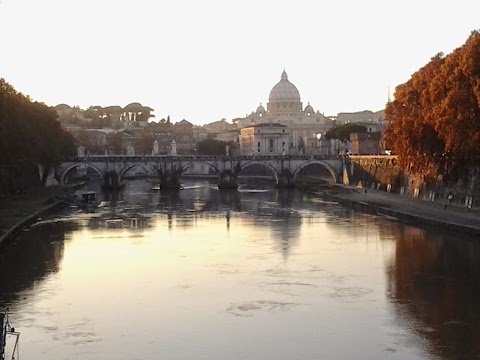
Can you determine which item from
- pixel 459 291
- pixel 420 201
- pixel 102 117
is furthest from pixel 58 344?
pixel 102 117

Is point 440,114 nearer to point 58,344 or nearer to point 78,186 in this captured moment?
point 58,344

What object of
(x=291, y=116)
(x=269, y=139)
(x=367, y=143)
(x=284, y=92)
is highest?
(x=284, y=92)

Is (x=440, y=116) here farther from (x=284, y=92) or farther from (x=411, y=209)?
(x=284, y=92)

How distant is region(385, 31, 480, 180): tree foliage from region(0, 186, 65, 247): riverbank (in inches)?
603

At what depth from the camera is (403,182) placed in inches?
1704

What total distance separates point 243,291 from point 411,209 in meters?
16.9

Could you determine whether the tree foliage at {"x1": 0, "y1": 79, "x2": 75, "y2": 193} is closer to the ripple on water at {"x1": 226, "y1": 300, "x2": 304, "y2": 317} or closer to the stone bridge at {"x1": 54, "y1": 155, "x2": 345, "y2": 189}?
the stone bridge at {"x1": 54, "y1": 155, "x2": 345, "y2": 189}

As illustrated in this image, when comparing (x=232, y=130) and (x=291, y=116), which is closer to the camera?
(x=232, y=130)

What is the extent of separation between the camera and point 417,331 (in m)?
14.1

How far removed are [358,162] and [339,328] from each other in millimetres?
41012

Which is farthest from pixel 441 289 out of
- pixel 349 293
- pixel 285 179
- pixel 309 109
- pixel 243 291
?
pixel 309 109

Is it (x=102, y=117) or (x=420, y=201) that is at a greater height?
(x=102, y=117)

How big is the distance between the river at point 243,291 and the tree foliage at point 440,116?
3.92m

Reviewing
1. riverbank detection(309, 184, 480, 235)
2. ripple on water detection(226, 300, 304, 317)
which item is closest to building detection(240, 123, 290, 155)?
riverbank detection(309, 184, 480, 235)
